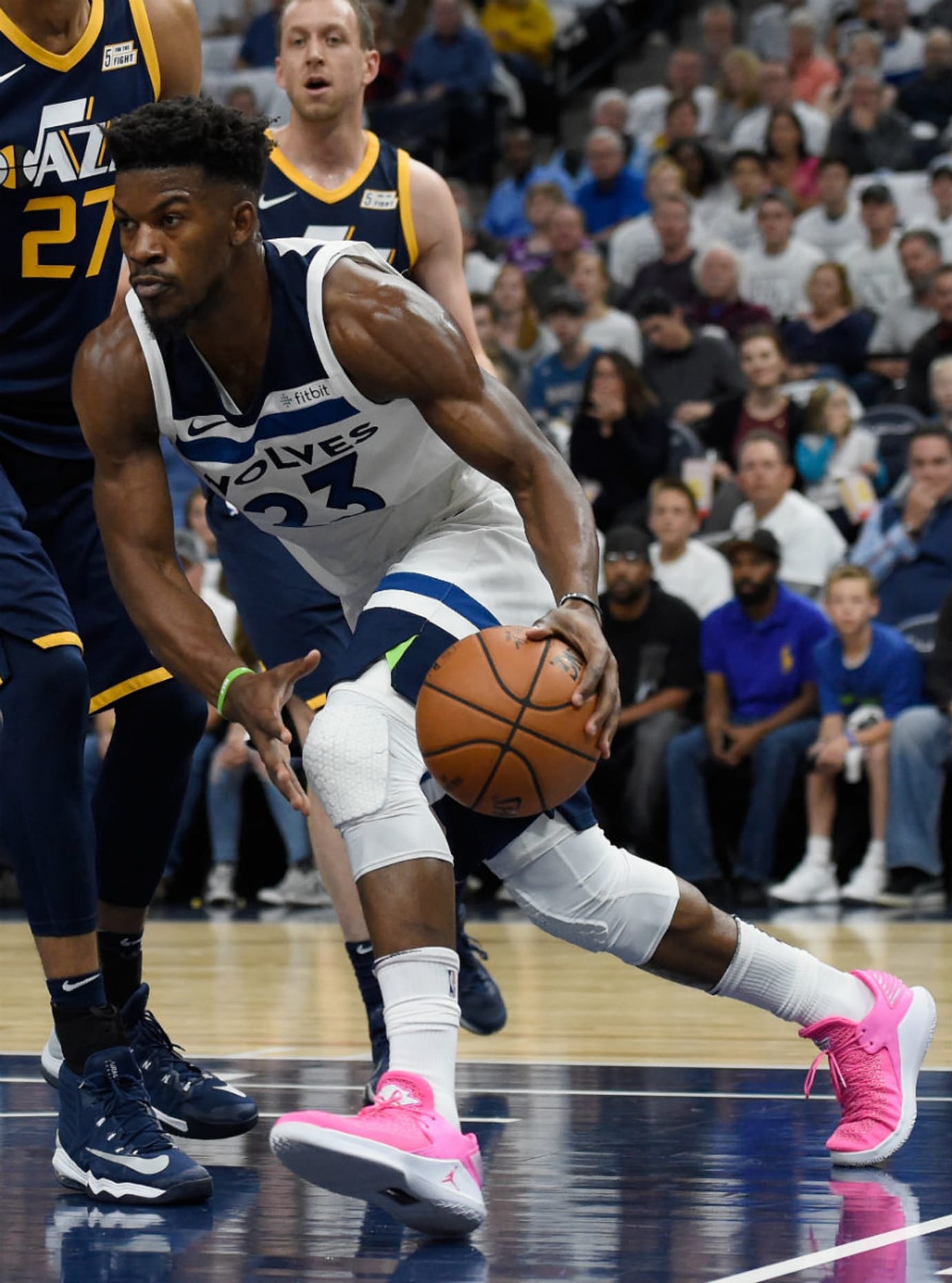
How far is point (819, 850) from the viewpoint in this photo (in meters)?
8.39

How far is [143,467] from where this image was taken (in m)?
3.37

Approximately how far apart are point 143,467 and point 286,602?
1.14 m

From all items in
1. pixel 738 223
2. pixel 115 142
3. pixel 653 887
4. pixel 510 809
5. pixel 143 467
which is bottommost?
pixel 738 223

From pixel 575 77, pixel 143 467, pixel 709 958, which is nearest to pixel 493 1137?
pixel 709 958

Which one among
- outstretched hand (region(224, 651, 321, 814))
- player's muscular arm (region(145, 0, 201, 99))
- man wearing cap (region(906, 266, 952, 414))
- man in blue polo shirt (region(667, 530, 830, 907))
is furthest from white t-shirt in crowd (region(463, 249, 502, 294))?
outstretched hand (region(224, 651, 321, 814))

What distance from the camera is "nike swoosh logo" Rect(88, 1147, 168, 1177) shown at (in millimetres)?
3338

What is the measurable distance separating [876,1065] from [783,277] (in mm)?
8230

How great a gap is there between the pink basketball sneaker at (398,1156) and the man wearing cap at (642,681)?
5.67m

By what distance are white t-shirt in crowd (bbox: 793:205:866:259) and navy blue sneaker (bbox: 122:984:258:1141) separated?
28.0ft

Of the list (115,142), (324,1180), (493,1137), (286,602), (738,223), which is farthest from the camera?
(738,223)

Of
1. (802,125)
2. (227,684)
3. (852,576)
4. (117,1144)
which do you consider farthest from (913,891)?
(802,125)

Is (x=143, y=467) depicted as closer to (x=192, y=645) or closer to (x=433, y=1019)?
(x=192, y=645)

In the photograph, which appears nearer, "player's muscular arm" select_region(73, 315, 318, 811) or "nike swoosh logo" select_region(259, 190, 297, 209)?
"player's muscular arm" select_region(73, 315, 318, 811)

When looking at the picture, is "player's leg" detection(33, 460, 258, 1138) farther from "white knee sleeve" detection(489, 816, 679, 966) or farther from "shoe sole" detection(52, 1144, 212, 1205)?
"white knee sleeve" detection(489, 816, 679, 966)
